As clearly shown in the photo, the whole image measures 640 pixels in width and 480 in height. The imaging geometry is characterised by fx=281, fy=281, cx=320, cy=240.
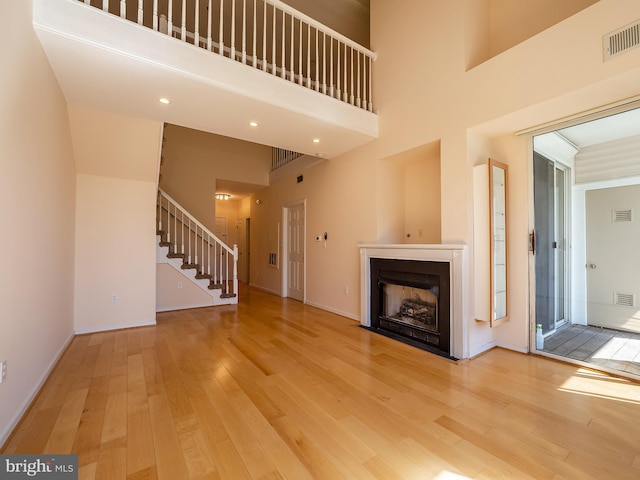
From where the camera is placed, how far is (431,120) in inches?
136

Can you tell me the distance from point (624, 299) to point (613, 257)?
0.41m

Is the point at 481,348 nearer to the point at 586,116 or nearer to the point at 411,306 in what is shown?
the point at 411,306

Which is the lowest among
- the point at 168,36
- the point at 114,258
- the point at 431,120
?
the point at 114,258

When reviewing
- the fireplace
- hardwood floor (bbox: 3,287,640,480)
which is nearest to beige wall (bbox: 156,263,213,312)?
hardwood floor (bbox: 3,287,640,480)

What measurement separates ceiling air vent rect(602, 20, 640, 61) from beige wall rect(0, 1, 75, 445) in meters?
4.12

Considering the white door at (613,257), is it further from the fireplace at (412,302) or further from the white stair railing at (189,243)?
the white stair railing at (189,243)

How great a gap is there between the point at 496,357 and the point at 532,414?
3.74 ft

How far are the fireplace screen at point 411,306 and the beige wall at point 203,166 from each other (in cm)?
466

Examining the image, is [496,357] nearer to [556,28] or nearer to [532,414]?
[532,414]

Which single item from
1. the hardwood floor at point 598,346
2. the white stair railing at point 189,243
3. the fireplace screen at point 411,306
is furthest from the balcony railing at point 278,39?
the hardwood floor at point 598,346

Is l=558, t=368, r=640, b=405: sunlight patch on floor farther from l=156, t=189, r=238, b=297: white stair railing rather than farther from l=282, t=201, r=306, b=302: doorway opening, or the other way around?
l=156, t=189, r=238, b=297: white stair railing

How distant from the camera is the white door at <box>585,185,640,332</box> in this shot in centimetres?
263

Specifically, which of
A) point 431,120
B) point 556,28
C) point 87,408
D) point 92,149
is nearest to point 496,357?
point 431,120

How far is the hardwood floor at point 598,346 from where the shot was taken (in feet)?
8.55
